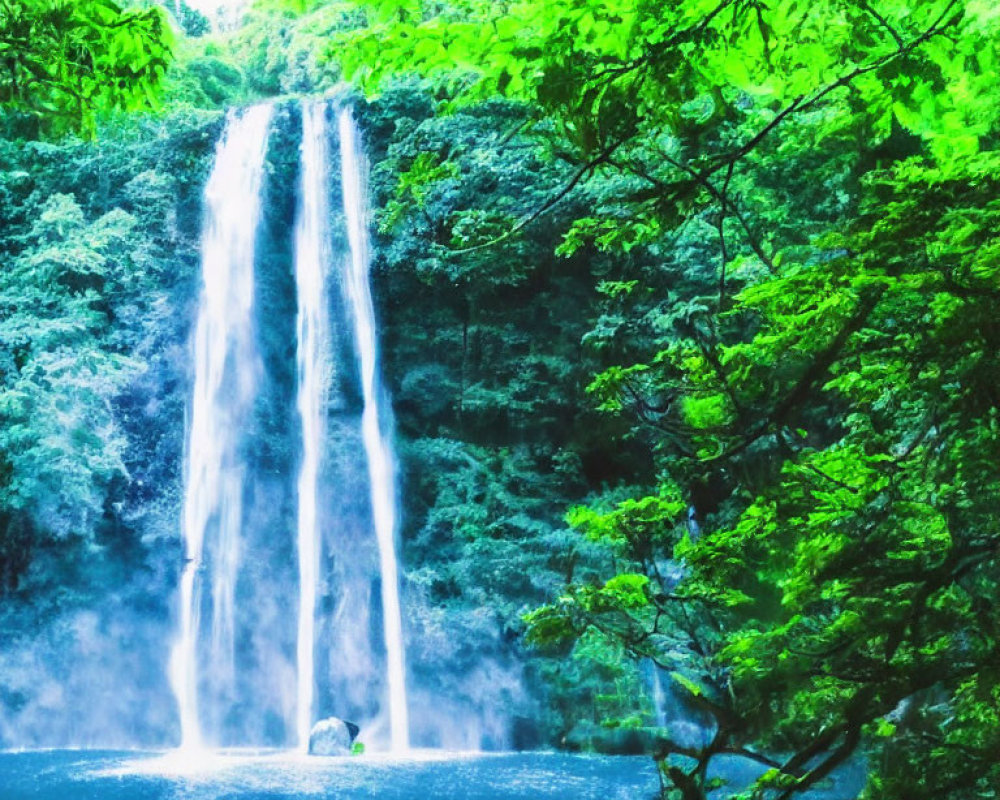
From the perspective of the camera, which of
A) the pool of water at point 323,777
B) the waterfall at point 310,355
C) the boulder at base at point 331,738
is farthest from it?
the waterfall at point 310,355

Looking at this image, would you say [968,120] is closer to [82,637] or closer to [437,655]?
[437,655]

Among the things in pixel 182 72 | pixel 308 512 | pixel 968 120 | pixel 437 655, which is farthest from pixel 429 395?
pixel 968 120

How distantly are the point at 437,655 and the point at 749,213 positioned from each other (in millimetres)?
6169

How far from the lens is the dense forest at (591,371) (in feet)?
6.70

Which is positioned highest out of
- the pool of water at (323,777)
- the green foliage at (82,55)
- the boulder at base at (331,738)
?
the green foliage at (82,55)

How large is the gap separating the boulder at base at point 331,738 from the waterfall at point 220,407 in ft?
6.47

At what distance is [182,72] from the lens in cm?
1320

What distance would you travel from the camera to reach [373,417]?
12070mm

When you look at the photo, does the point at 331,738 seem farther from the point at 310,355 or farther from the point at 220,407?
the point at 310,355

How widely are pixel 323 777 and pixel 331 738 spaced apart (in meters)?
1.76

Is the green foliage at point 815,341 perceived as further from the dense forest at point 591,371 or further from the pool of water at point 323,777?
the pool of water at point 323,777

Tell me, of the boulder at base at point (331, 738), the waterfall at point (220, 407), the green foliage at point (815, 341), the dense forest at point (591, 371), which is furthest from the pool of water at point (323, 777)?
the green foliage at point (815, 341)

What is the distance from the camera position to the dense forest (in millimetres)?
2043

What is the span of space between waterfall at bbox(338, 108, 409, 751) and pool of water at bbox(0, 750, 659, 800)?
1376mm
